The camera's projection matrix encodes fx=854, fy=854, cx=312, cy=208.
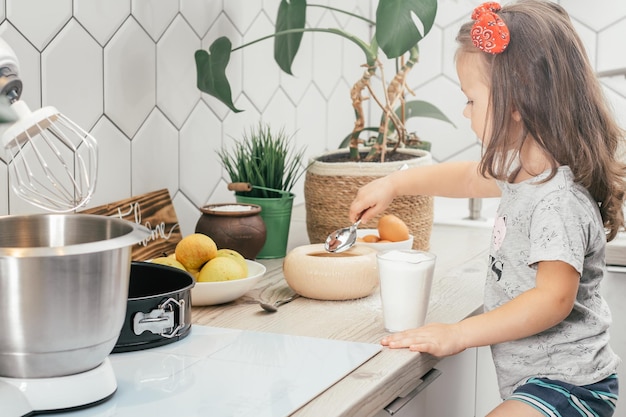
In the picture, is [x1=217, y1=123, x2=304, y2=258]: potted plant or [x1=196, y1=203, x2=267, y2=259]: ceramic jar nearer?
[x1=196, y1=203, x2=267, y2=259]: ceramic jar

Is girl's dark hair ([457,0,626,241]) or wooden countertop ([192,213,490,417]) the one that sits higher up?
girl's dark hair ([457,0,626,241])

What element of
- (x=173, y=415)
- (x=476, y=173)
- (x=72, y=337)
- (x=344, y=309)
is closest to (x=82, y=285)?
(x=72, y=337)

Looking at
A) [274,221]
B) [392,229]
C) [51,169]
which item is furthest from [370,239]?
[51,169]

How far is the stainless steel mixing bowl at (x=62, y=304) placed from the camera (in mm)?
741

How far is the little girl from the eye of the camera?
1.08 metres

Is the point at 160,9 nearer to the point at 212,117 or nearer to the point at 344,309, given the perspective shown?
the point at 212,117

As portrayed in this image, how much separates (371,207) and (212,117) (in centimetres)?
42

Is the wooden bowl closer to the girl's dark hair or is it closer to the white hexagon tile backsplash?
the girl's dark hair

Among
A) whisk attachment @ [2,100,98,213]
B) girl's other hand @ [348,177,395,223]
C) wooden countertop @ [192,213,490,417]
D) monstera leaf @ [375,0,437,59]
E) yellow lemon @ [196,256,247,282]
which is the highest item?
monstera leaf @ [375,0,437,59]

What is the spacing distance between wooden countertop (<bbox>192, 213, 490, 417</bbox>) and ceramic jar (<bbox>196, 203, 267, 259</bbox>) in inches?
2.5

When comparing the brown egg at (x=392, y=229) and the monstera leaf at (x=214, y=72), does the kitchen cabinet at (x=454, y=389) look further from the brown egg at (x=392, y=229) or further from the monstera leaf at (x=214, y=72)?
the monstera leaf at (x=214, y=72)

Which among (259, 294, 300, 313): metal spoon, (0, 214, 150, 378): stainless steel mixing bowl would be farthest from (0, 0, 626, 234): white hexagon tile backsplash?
(0, 214, 150, 378): stainless steel mixing bowl

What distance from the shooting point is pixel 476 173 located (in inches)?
54.4

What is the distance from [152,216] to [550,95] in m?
0.67
